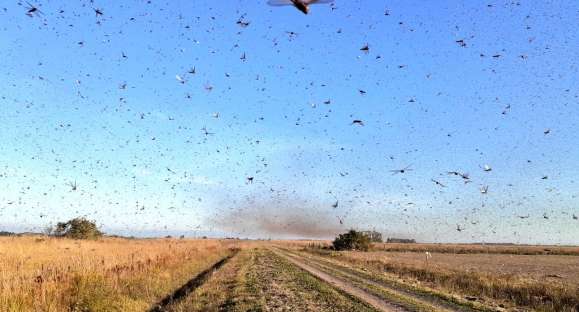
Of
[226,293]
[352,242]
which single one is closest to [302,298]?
[226,293]

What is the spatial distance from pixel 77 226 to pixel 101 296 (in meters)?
63.0

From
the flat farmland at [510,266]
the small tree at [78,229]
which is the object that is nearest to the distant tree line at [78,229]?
the small tree at [78,229]

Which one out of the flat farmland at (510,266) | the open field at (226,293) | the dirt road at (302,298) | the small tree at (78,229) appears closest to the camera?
the open field at (226,293)

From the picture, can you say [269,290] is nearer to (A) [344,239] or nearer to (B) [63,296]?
(B) [63,296]

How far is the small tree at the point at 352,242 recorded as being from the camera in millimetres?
97875

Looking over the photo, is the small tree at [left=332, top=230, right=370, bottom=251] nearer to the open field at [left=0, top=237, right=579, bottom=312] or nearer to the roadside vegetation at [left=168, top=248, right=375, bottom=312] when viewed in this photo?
the open field at [left=0, top=237, right=579, bottom=312]

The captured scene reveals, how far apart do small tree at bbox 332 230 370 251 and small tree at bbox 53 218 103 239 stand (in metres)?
49.7

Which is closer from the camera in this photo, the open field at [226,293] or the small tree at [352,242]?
the open field at [226,293]

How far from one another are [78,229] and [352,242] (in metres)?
54.8

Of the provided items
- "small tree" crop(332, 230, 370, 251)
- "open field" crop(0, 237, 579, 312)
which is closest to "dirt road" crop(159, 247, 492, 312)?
"open field" crop(0, 237, 579, 312)

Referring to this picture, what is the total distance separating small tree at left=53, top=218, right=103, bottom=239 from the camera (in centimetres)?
6906

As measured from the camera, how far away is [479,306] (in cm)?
1770

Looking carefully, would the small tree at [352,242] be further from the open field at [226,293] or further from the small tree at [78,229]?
the open field at [226,293]

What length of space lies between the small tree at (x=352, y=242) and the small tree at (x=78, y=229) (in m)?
49.7
